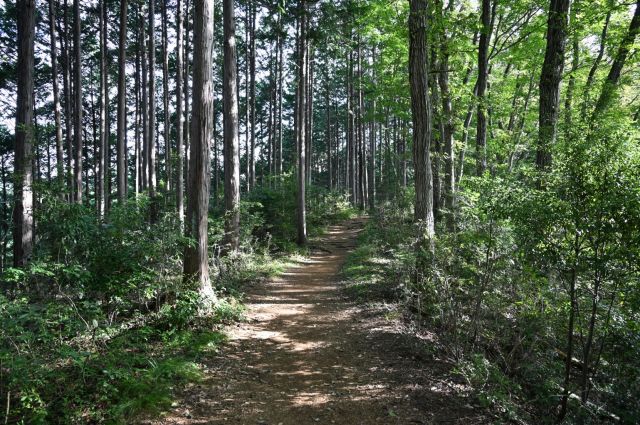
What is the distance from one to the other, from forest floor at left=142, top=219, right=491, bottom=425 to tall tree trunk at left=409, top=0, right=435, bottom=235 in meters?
2.30

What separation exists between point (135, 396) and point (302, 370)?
2.02 meters

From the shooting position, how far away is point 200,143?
682 centimetres

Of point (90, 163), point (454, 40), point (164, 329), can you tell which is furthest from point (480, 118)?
point (90, 163)

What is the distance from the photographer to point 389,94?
13406mm

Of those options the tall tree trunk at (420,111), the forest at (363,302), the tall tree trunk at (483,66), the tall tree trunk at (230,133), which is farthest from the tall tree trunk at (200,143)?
the tall tree trunk at (483,66)

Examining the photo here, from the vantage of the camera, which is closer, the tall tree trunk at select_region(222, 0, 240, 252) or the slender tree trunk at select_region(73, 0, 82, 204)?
the tall tree trunk at select_region(222, 0, 240, 252)

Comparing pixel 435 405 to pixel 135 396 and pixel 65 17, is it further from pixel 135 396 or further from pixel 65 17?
pixel 65 17

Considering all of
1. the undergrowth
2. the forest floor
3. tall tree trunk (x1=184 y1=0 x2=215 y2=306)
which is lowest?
the forest floor

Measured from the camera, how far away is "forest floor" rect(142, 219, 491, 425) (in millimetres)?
3889

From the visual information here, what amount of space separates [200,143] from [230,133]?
457cm

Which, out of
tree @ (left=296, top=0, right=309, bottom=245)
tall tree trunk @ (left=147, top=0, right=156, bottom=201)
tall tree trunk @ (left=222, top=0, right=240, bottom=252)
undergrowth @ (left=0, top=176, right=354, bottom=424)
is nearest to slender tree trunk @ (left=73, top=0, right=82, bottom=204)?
tall tree trunk @ (left=147, top=0, right=156, bottom=201)

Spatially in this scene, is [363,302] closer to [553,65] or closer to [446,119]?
[553,65]

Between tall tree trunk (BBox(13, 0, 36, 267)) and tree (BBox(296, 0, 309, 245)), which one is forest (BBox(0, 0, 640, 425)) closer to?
tall tree trunk (BBox(13, 0, 36, 267))

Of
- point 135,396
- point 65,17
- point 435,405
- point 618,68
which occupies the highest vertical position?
point 65,17
